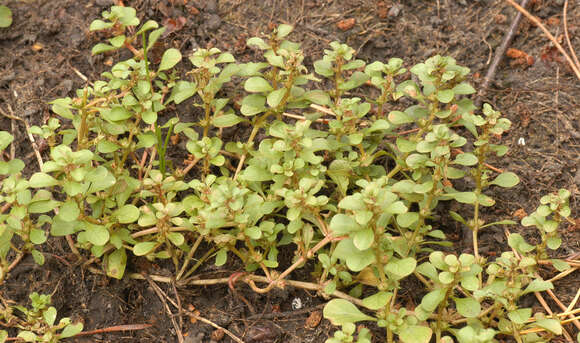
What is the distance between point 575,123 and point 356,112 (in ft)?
4.13

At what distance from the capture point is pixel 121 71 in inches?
118

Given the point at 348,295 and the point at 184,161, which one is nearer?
the point at 348,295

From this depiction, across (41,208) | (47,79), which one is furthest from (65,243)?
(47,79)

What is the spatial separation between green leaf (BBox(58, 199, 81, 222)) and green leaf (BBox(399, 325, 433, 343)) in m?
1.43

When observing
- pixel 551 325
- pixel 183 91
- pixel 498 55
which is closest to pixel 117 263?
pixel 183 91

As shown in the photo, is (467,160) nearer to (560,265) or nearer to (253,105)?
(560,265)

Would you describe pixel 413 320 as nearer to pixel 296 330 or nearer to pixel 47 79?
pixel 296 330

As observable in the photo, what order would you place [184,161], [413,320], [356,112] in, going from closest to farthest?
[413,320] → [356,112] → [184,161]

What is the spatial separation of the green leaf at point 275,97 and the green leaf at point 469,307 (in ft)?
4.04

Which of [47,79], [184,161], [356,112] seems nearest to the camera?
[356,112]

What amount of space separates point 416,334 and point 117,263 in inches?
55.8

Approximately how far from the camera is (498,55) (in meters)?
3.69

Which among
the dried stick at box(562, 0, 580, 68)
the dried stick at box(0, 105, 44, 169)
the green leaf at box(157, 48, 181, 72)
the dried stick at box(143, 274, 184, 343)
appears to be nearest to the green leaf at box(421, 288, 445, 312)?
the dried stick at box(143, 274, 184, 343)

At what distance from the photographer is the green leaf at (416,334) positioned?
2.46 m
